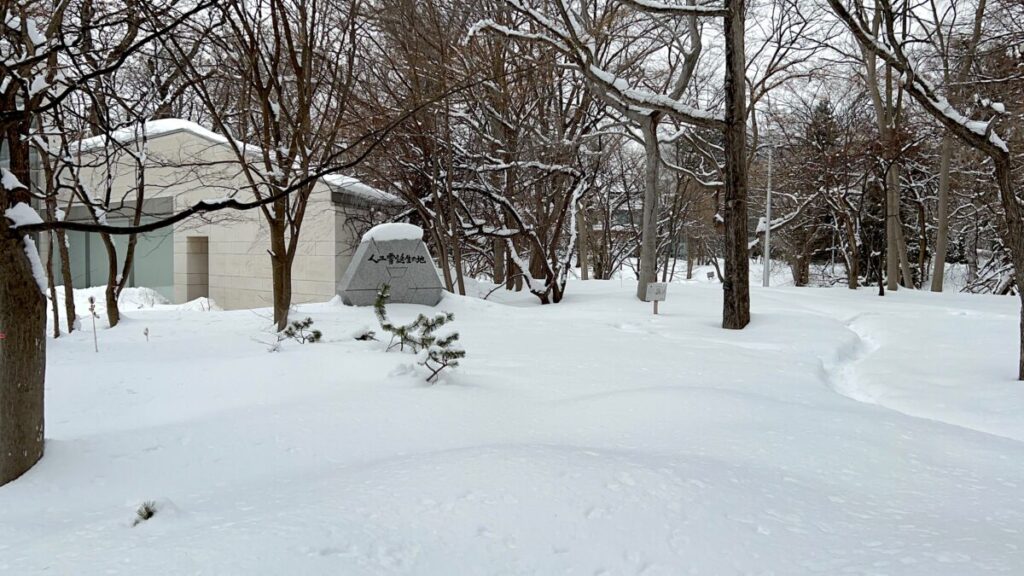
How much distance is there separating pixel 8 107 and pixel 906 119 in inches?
833

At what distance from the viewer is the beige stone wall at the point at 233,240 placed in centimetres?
1422

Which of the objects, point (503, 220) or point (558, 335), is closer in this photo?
point (558, 335)

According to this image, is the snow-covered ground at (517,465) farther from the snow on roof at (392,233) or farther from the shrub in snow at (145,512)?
the snow on roof at (392,233)

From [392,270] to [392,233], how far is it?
0.61m

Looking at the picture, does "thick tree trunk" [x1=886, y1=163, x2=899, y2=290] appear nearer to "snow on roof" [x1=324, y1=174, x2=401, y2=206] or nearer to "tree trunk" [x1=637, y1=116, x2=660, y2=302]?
"tree trunk" [x1=637, y1=116, x2=660, y2=302]

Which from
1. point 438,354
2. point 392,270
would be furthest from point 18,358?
point 392,270

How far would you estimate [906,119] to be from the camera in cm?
1806

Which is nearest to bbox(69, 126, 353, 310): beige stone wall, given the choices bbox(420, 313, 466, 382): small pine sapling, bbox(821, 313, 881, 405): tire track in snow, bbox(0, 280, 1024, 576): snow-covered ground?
bbox(0, 280, 1024, 576): snow-covered ground

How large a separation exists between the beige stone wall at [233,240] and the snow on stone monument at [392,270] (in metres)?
4.76

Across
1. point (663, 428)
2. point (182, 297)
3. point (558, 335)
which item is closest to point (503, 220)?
point (558, 335)

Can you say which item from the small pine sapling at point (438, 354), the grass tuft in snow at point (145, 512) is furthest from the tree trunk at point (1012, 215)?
the grass tuft in snow at point (145, 512)

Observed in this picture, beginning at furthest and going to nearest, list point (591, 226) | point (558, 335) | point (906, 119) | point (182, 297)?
point (591, 226) → point (906, 119) → point (182, 297) → point (558, 335)

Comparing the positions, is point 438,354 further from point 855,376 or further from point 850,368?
point 850,368

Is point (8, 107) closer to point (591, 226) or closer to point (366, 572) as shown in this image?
point (366, 572)
